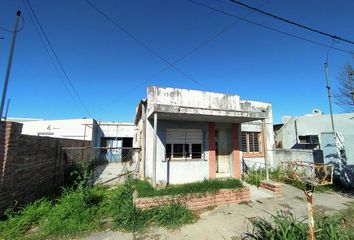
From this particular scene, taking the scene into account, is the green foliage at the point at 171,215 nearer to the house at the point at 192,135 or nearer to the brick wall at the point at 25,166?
the house at the point at 192,135

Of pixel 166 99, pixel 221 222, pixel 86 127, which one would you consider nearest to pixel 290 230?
pixel 221 222

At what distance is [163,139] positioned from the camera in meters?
8.69

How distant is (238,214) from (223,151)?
14.9 ft

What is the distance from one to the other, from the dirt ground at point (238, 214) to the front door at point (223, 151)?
1.71 metres

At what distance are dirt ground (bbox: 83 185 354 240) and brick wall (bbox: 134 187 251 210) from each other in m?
0.27

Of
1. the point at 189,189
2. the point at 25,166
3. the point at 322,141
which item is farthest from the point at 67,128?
the point at 322,141

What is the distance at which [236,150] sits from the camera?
10.2m

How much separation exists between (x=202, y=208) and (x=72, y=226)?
150 inches

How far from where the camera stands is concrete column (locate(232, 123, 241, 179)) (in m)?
10.1

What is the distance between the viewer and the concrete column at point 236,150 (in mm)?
10102

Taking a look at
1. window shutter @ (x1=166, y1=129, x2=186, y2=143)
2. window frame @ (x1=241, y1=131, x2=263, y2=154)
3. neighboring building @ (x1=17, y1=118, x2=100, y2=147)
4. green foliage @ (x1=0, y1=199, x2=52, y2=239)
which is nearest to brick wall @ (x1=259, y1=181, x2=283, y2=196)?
window frame @ (x1=241, y1=131, x2=263, y2=154)

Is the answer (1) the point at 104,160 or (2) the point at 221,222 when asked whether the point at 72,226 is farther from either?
(1) the point at 104,160

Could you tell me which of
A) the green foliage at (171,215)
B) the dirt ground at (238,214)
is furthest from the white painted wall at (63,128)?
the dirt ground at (238,214)

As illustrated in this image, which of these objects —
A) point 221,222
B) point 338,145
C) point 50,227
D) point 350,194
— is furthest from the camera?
point 338,145
